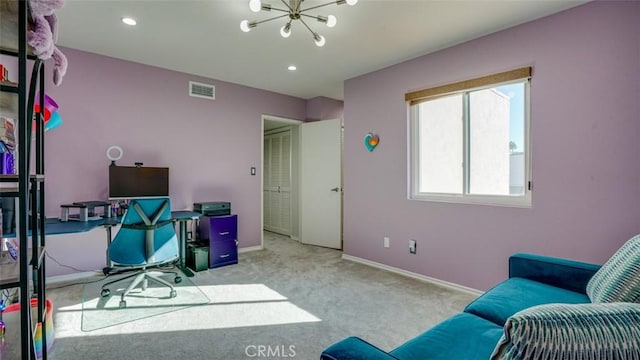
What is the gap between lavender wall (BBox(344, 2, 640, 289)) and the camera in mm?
2186

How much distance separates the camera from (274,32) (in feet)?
9.32

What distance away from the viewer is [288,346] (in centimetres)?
199

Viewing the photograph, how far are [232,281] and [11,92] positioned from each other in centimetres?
257

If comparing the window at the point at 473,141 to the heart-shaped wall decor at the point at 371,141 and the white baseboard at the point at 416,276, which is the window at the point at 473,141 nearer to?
the heart-shaped wall decor at the point at 371,141

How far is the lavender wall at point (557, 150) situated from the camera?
2.19 meters

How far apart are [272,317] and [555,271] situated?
6.37 ft

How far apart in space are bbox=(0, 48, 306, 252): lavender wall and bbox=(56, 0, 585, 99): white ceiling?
0.89ft

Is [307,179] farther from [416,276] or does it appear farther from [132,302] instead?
[132,302]

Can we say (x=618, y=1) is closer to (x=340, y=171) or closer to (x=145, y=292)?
(x=340, y=171)

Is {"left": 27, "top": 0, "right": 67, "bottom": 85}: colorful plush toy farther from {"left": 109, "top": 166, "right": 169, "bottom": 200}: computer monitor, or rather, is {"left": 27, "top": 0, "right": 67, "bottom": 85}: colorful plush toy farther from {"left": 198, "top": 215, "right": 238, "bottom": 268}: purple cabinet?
{"left": 198, "top": 215, "right": 238, "bottom": 268}: purple cabinet

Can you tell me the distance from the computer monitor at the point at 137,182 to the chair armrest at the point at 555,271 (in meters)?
3.51

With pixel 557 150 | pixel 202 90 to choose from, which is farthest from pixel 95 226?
pixel 557 150

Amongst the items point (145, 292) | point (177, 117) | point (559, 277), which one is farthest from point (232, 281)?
point (559, 277)

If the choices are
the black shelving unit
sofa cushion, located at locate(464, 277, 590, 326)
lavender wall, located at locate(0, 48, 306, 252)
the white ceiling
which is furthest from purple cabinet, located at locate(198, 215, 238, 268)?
sofa cushion, located at locate(464, 277, 590, 326)
